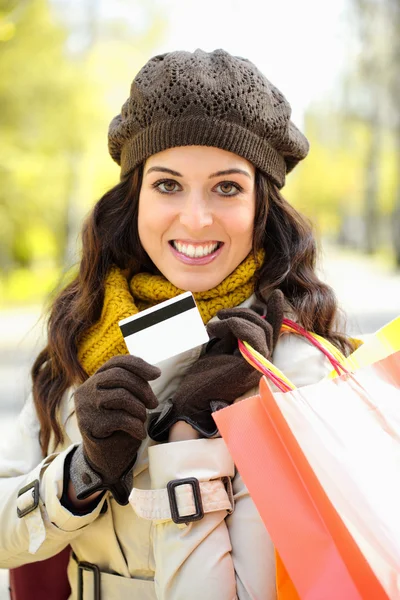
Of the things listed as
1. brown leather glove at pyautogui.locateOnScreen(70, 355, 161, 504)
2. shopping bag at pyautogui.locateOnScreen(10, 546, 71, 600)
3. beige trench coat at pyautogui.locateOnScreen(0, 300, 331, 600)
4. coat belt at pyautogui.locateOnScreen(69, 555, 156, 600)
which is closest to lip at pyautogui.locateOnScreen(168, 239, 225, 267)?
beige trench coat at pyautogui.locateOnScreen(0, 300, 331, 600)

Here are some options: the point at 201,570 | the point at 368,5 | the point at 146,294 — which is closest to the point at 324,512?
the point at 201,570

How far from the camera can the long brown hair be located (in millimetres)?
2117

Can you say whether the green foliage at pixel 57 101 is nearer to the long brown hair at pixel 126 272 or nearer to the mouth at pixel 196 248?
the long brown hair at pixel 126 272

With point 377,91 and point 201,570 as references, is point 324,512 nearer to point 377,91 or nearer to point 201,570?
point 201,570

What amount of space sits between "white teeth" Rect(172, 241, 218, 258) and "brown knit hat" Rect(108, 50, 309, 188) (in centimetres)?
27

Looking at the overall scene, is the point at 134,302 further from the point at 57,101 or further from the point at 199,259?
the point at 57,101

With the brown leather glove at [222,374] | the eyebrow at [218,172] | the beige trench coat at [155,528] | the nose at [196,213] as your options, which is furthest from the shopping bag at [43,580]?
the eyebrow at [218,172]

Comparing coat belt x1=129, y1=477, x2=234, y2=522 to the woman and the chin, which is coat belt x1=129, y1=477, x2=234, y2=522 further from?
the chin

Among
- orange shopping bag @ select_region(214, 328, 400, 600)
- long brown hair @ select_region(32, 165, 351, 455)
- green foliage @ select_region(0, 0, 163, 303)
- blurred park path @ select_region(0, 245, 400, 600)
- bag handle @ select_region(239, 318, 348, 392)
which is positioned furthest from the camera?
green foliage @ select_region(0, 0, 163, 303)

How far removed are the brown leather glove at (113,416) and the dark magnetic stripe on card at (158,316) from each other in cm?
7

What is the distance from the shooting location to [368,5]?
23953mm

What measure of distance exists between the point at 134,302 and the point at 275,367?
2.35 ft

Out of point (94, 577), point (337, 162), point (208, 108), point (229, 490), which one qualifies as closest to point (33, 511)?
point (94, 577)

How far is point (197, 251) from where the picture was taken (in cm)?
202
